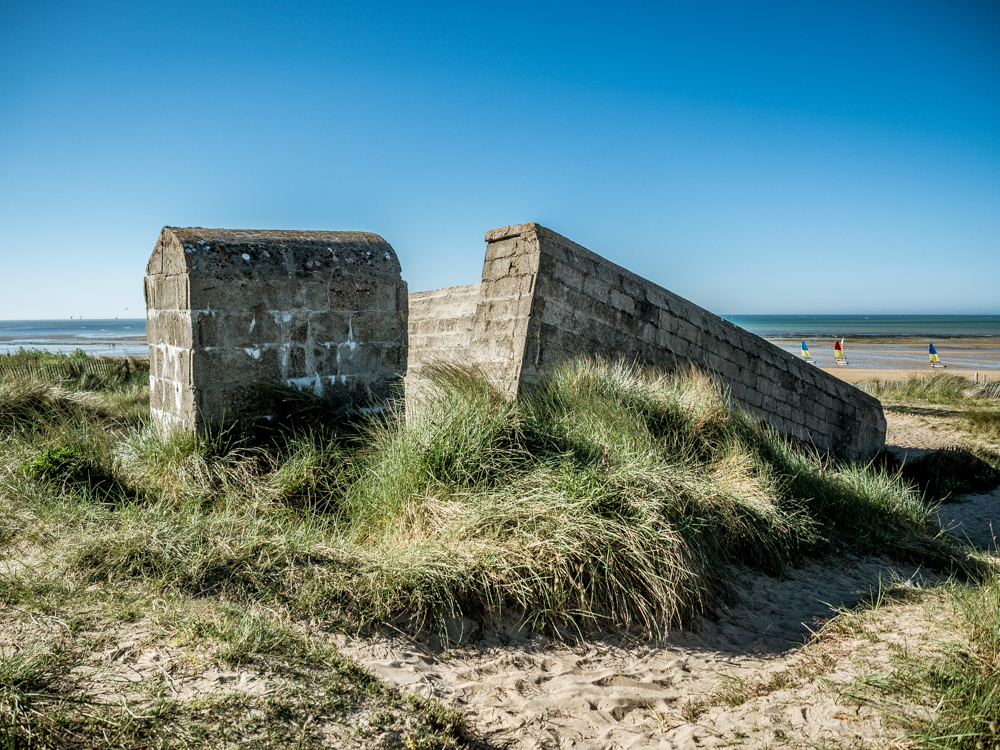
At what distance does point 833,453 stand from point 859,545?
4213mm

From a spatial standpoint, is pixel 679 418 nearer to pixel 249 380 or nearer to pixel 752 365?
pixel 752 365

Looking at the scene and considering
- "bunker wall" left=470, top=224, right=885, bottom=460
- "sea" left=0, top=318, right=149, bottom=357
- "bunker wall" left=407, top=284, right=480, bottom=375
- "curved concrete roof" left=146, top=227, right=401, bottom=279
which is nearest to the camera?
"curved concrete roof" left=146, top=227, right=401, bottom=279

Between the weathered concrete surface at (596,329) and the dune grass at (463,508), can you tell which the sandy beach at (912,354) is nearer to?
the weathered concrete surface at (596,329)

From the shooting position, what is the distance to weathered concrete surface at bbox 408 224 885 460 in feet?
18.1

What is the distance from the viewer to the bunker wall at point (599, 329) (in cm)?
552

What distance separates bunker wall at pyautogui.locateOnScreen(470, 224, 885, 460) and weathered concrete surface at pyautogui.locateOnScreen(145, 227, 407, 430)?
101cm

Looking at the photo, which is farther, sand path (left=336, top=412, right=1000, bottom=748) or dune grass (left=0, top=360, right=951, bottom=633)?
dune grass (left=0, top=360, right=951, bottom=633)

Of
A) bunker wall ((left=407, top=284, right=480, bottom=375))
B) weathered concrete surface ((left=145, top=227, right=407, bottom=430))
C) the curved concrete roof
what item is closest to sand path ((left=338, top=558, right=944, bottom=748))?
weathered concrete surface ((left=145, top=227, right=407, bottom=430))

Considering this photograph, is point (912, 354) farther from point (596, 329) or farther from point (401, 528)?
point (401, 528)

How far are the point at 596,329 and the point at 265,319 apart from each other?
10.3ft

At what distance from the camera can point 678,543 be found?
11.3 feet

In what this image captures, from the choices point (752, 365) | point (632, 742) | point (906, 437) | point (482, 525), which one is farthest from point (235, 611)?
point (906, 437)

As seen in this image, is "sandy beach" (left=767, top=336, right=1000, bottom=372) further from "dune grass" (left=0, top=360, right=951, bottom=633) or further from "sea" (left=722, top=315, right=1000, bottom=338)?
"dune grass" (left=0, top=360, right=951, bottom=633)

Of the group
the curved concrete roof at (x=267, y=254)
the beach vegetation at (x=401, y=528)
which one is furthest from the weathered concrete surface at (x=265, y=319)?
the beach vegetation at (x=401, y=528)
